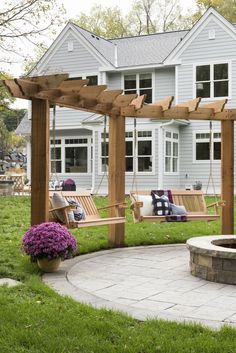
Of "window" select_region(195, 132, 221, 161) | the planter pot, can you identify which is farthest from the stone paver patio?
"window" select_region(195, 132, 221, 161)

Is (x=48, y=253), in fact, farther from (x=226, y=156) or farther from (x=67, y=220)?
(x=226, y=156)

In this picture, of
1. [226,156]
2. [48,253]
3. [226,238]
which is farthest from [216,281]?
[226,156]

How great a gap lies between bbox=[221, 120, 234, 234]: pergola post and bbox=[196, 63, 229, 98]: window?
11.5m

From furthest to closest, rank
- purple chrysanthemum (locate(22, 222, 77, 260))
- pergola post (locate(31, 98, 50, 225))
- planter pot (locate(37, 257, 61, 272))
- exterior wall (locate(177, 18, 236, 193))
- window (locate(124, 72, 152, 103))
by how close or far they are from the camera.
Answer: window (locate(124, 72, 152, 103))
exterior wall (locate(177, 18, 236, 193))
pergola post (locate(31, 98, 50, 225))
planter pot (locate(37, 257, 61, 272))
purple chrysanthemum (locate(22, 222, 77, 260))

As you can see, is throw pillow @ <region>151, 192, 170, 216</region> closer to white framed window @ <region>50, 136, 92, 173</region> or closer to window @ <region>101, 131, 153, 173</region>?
window @ <region>101, 131, 153, 173</region>

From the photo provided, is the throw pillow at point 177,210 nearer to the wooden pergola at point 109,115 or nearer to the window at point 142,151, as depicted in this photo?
the wooden pergola at point 109,115

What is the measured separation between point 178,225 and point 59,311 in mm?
6667

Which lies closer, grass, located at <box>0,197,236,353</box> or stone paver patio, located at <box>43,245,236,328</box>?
grass, located at <box>0,197,236,353</box>

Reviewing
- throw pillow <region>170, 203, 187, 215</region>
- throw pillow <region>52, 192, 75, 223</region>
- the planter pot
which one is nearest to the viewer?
the planter pot

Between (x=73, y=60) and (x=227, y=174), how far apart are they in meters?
14.8

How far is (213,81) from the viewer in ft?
65.6

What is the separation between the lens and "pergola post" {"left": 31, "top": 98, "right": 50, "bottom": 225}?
251 inches

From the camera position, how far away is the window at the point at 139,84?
21.3m

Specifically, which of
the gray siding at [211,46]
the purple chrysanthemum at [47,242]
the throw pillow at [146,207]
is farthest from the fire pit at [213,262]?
the gray siding at [211,46]
